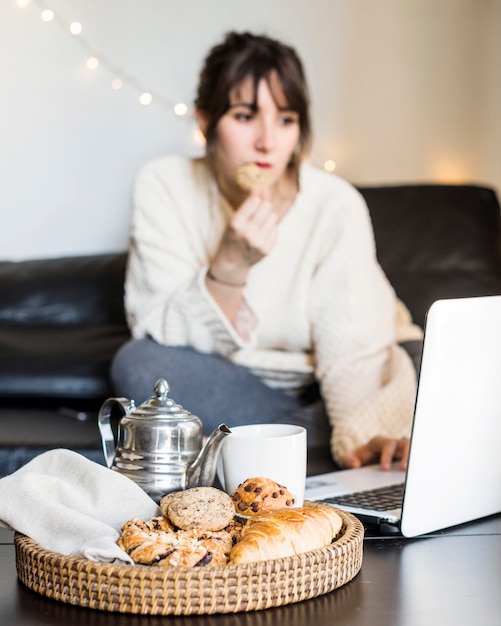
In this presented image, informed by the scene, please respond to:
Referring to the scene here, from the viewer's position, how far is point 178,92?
2.82m

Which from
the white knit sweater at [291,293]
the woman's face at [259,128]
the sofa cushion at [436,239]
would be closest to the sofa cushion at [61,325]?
the white knit sweater at [291,293]

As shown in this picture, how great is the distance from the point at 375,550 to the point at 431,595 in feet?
0.45

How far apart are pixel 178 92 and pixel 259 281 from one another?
3.48 ft

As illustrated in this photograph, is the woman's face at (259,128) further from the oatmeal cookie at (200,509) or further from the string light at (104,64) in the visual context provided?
the oatmeal cookie at (200,509)

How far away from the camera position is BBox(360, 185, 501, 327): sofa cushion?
2.25m

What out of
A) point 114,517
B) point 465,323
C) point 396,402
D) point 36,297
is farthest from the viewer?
point 36,297

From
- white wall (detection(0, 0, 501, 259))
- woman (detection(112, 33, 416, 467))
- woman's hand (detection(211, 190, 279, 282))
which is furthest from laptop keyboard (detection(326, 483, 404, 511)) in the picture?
white wall (detection(0, 0, 501, 259))

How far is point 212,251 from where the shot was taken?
6.68 ft

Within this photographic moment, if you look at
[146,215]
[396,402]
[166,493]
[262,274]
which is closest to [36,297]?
[146,215]

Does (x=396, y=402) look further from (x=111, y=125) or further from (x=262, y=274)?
(x=111, y=125)

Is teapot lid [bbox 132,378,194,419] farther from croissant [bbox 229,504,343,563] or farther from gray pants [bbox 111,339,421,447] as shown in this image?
gray pants [bbox 111,339,421,447]

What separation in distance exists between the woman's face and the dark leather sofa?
1.57 ft

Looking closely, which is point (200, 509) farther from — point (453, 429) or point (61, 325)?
point (61, 325)

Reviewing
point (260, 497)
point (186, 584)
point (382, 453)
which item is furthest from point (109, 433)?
point (382, 453)
